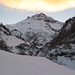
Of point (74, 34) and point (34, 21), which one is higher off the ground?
point (34, 21)

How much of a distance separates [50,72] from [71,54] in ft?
57.3

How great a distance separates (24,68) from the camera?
7.62 meters

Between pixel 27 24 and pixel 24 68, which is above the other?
pixel 27 24

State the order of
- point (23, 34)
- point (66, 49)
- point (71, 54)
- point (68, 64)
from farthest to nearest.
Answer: point (23, 34), point (66, 49), point (71, 54), point (68, 64)

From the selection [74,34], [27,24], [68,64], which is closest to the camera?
[68,64]

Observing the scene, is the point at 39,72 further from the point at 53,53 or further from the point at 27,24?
the point at 27,24

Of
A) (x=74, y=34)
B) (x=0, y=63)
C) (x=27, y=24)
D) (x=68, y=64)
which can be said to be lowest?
(x=68, y=64)

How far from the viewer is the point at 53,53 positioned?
92.5 ft

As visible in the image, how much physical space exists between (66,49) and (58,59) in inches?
84.6

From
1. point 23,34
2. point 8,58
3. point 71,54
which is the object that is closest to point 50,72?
point 8,58

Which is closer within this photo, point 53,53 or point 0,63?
point 0,63

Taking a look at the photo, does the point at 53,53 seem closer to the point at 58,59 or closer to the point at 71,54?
the point at 58,59

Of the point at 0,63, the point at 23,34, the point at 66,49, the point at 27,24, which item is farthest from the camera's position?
the point at 27,24

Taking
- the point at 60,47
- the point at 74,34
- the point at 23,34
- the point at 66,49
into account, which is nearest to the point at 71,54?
the point at 66,49
